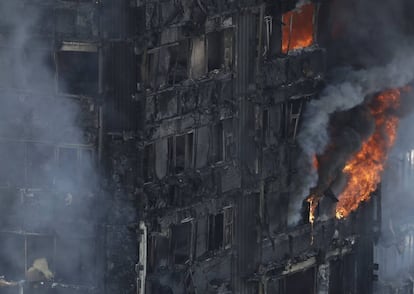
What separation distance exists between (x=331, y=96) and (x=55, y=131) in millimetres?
10234

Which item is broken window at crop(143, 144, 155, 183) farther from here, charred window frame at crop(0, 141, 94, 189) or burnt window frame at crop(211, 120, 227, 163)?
burnt window frame at crop(211, 120, 227, 163)

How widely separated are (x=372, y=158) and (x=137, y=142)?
11.8m

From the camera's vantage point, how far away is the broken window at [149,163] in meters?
A: 49.7

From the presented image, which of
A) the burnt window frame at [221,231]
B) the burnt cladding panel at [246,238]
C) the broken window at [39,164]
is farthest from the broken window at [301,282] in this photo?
the broken window at [39,164]

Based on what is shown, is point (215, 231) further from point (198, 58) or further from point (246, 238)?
point (198, 58)

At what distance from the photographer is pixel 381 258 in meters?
62.8

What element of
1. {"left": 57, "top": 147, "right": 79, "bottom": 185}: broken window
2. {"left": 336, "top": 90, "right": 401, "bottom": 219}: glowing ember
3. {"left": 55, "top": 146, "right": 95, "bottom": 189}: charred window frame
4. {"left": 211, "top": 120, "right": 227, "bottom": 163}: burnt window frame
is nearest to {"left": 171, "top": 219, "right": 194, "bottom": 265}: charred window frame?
{"left": 211, "top": 120, "right": 227, "bottom": 163}: burnt window frame

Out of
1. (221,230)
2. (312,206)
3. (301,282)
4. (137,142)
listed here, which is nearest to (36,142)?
(137,142)

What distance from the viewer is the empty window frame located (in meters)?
50.8

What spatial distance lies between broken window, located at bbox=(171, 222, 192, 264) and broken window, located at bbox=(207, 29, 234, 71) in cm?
445

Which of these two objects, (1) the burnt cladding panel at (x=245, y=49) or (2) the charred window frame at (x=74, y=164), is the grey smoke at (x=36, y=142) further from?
(1) the burnt cladding panel at (x=245, y=49)

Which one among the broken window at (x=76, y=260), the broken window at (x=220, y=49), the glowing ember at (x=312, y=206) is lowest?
the broken window at (x=76, y=260)

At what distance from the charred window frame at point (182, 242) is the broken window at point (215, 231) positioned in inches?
41.8

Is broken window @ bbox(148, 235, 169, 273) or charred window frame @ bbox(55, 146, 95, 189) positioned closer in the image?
charred window frame @ bbox(55, 146, 95, 189)
